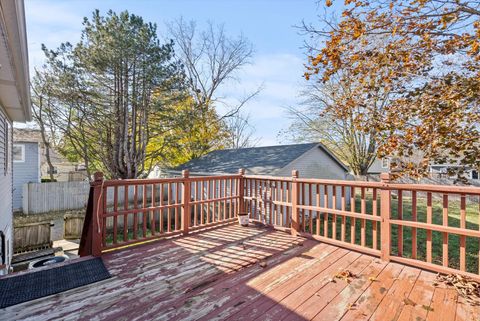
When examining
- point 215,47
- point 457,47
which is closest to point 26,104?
point 457,47

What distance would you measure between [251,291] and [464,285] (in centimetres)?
234

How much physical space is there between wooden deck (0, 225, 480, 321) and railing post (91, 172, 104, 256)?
197 millimetres

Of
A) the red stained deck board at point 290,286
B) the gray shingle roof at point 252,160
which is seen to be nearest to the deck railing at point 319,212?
the red stained deck board at point 290,286

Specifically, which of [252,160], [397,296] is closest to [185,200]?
[397,296]

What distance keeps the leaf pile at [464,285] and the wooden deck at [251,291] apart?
8cm

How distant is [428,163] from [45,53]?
13.3m

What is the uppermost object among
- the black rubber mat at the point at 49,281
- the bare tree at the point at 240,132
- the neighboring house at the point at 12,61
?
the bare tree at the point at 240,132

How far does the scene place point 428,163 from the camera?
15.4 feet

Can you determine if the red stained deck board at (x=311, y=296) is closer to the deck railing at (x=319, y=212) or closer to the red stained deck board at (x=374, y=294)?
the red stained deck board at (x=374, y=294)

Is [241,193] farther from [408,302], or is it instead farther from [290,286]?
[408,302]

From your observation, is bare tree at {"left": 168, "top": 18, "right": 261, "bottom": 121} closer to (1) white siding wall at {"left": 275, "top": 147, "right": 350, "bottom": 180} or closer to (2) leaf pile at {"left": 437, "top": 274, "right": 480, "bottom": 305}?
(1) white siding wall at {"left": 275, "top": 147, "right": 350, "bottom": 180}

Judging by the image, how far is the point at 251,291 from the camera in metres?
2.56

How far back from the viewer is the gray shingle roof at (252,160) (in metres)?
9.93


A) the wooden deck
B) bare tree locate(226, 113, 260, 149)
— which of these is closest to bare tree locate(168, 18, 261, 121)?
bare tree locate(226, 113, 260, 149)
